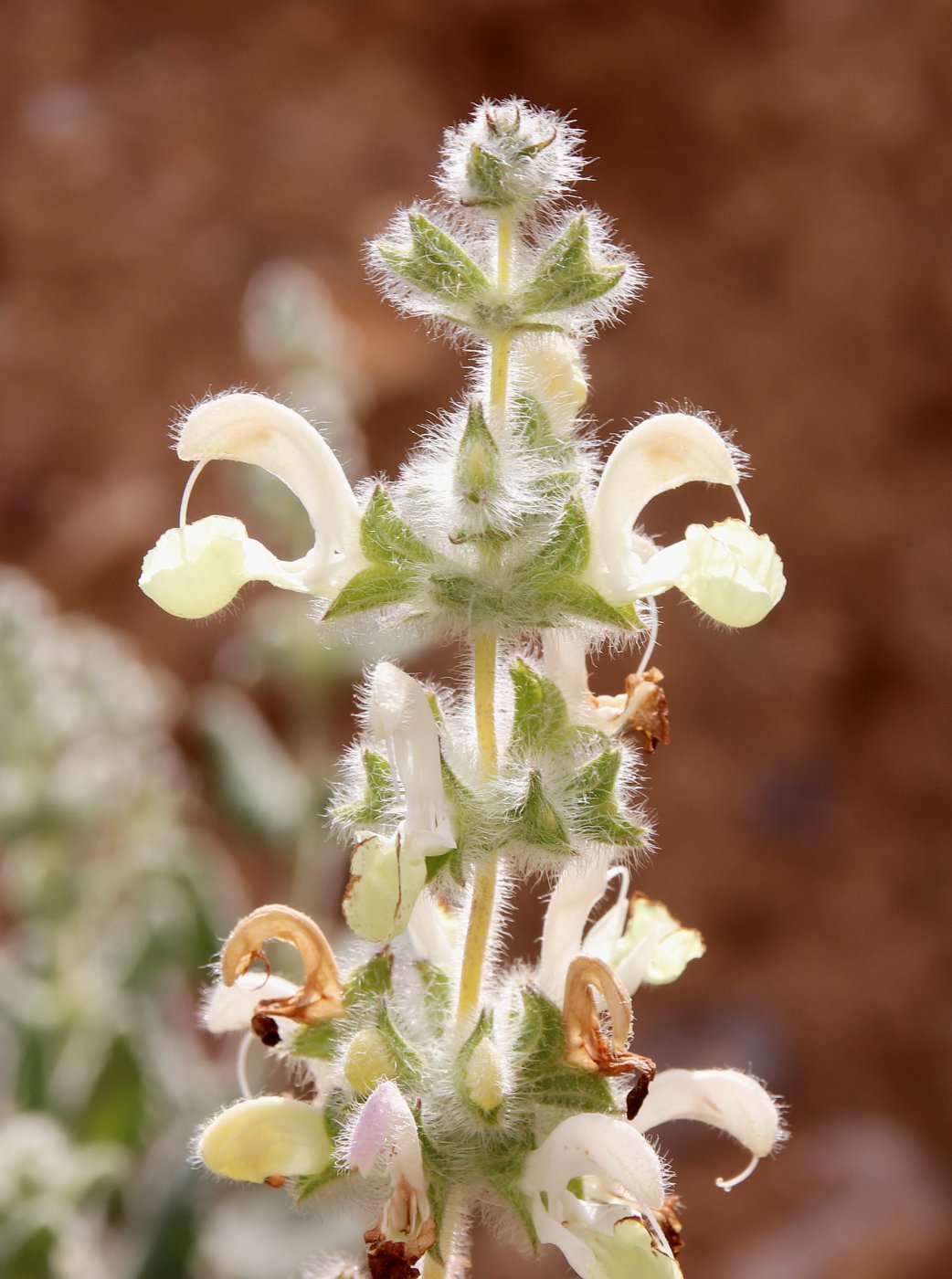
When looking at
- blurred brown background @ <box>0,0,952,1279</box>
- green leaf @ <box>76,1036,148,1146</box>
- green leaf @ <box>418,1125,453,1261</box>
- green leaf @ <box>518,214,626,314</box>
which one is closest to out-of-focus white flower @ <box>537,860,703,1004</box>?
green leaf @ <box>418,1125,453,1261</box>

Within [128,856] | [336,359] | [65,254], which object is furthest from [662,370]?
[128,856]

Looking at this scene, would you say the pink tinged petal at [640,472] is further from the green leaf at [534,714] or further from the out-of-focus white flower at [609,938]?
the out-of-focus white flower at [609,938]

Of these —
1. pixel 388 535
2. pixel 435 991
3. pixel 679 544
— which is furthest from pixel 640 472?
pixel 435 991

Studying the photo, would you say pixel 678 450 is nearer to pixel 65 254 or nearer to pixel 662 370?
pixel 662 370

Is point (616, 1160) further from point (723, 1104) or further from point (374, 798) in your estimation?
point (374, 798)

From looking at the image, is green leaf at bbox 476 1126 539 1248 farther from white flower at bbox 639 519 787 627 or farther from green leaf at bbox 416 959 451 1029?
white flower at bbox 639 519 787 627

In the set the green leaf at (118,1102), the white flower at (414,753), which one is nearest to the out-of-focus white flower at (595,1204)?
the white flower at (414,753)
